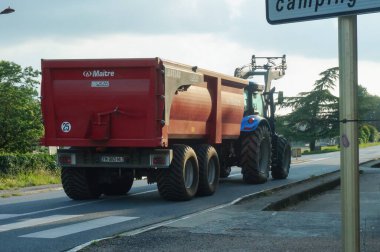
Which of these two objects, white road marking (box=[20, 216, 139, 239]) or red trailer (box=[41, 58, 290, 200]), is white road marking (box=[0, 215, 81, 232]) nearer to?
white road marking (box=[20, 216, 139, 239])

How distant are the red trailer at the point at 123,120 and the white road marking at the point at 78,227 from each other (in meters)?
2.15

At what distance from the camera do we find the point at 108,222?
9234mm

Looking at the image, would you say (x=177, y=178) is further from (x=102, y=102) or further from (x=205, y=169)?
(x=102, y=102)

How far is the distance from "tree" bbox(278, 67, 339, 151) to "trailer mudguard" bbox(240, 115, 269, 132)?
68275mm

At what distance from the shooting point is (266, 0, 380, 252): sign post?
120 inches

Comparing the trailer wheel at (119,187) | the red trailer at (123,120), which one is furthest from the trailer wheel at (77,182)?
the trailer wheel at (119,187)

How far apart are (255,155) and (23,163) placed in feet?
31.2

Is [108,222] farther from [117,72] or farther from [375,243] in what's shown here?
[375,243]

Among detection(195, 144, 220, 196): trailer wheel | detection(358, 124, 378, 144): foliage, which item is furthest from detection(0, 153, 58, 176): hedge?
detection(358, 124, 378, 144): foliage

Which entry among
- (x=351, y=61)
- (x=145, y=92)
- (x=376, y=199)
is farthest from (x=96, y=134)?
(x=351, y=61)

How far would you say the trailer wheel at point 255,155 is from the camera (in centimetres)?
1593

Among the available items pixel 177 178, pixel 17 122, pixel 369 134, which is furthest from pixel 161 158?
pixel 369 134

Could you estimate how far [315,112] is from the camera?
85.6 m

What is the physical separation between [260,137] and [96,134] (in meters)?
5.92
